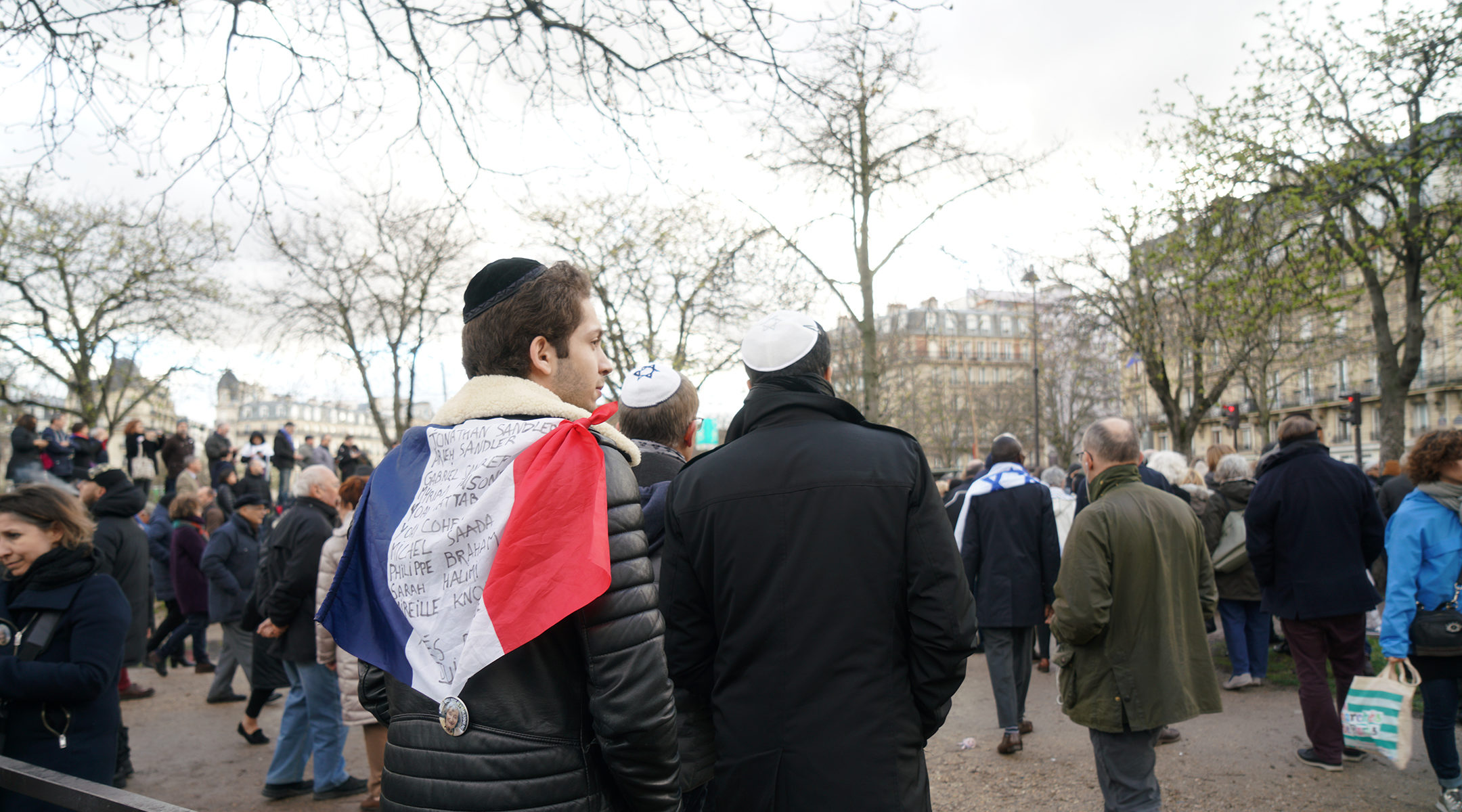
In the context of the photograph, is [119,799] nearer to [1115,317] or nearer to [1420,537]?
[1420,537]

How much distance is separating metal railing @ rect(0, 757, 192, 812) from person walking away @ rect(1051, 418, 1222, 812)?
3496 millimetres

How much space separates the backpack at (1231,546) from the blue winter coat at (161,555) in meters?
10.2

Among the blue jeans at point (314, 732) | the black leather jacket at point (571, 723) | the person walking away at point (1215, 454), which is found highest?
the person walking away at point (1215, 454)

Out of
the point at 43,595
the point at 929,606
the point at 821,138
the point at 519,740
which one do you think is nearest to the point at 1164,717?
the point at 929,606

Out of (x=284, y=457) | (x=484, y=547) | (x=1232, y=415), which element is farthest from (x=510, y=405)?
(x=1232, y=415)

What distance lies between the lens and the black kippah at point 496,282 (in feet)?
6.27

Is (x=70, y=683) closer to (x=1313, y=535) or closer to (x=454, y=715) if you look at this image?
(x=454, y=715)

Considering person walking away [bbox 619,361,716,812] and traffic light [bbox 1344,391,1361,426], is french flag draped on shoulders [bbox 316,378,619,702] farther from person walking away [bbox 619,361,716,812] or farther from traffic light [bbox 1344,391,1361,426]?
traffic light [bbox 1344,391,1361,426]

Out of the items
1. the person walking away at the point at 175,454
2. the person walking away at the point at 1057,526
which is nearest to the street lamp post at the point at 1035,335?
the person walking away at the point at 1057,526

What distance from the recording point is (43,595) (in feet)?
10.4

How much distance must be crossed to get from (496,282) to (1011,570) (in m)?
5.09

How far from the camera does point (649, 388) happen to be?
10.7 feet

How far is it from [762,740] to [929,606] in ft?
1.88

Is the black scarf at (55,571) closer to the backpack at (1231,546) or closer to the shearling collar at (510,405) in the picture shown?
the shearling collar at (510,405)
